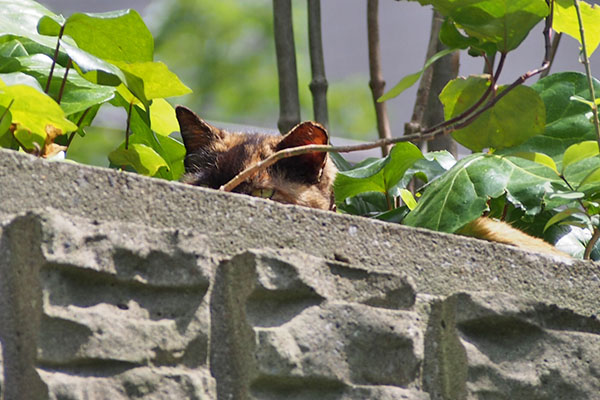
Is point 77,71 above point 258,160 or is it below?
below

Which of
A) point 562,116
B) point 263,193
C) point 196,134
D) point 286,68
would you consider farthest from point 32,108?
point 286,68

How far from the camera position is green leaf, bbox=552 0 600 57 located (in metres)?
1.34

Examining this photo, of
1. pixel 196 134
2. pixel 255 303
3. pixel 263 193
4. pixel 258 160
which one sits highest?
pixel 196 134

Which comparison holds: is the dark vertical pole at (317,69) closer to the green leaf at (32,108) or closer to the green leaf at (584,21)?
the green leaf at (584,21)

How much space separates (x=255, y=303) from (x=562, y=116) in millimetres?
842

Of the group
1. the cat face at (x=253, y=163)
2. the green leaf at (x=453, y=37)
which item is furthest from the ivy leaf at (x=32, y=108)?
the cat face at (x=253, y=163)

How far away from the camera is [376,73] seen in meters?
2.50

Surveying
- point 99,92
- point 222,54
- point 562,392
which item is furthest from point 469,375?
point 222,54

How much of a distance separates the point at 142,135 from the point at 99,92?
21cm

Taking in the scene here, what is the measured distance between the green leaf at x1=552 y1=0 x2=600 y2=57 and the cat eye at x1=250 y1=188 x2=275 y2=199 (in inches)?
34.7

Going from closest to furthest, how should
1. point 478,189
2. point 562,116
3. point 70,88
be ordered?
point 70,88
point 478,189
point 562,116

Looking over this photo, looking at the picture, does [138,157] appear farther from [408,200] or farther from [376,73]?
[376,73]

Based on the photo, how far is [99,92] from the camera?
1.21 m

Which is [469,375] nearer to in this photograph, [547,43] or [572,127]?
[547,43]
